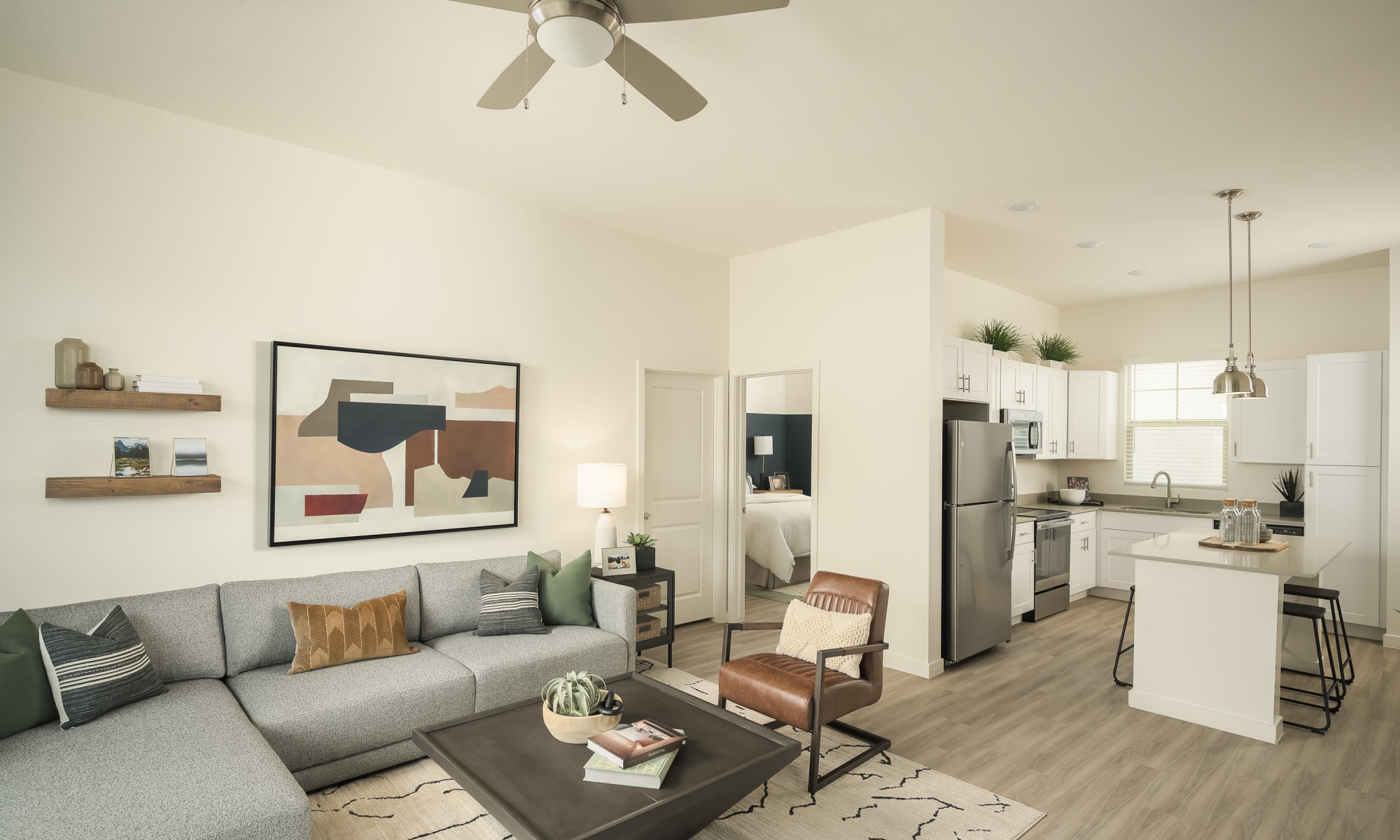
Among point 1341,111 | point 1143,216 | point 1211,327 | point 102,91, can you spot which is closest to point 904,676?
point 1143,216

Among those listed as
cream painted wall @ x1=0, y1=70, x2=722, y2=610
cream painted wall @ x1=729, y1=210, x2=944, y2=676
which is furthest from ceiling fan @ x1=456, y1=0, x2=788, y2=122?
cream painted wall @ x1=729, y1=210, x2=944, y2=676

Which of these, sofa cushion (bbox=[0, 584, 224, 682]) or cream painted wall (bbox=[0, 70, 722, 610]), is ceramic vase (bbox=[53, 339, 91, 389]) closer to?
cream painted wall (bbox=[0, 70, 722, 610])

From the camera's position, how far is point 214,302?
10.9ft

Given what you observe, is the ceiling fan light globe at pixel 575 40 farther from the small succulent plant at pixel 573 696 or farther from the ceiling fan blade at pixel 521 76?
the small succulent plant at pixel 573 696

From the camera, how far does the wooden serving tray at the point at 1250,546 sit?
391cm

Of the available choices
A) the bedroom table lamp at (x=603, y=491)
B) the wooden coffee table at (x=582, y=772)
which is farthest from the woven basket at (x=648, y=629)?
the wooden coffee table at (x=582, y=772)

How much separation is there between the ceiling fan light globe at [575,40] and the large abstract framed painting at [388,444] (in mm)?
2363

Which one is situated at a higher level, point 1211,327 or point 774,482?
point 1211,327

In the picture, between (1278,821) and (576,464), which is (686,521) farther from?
(1278,821)

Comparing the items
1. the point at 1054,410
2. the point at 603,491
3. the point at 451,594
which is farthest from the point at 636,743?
the point at 1054,410

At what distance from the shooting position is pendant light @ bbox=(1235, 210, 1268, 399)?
13.8 feet

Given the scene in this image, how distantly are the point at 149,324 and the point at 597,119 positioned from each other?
221cm

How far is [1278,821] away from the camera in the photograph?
2.71 metres

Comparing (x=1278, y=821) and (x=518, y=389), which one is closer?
(x=1278, y=821)
